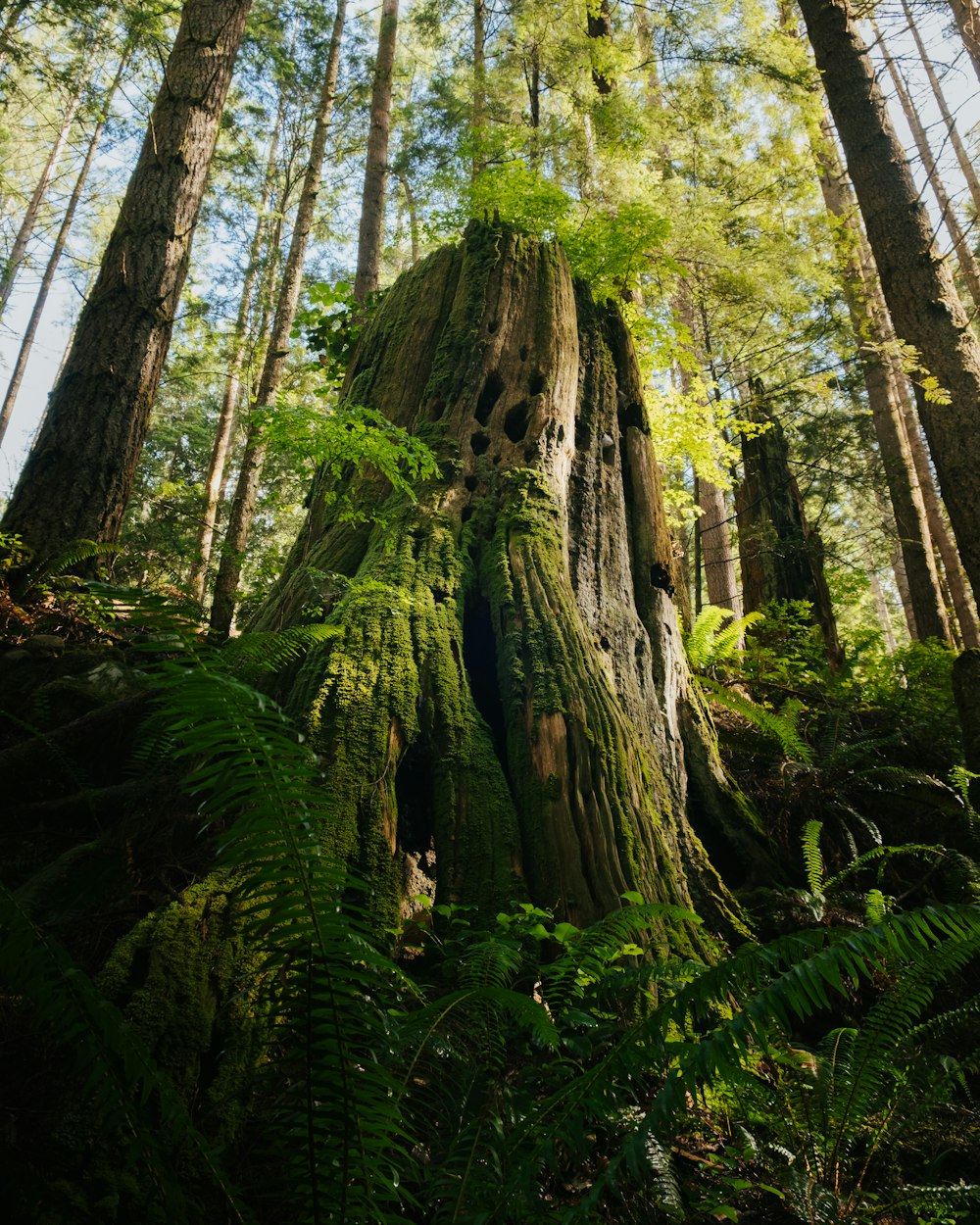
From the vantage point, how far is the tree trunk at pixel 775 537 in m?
8.82

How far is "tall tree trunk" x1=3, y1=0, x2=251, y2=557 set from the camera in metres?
5.01

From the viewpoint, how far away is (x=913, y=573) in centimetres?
929

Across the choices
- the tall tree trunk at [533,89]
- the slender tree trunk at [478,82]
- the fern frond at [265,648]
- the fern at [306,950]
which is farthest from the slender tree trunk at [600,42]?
the fern at [306,950]

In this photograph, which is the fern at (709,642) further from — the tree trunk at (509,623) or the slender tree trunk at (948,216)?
the slender tree trunk at (948,216)

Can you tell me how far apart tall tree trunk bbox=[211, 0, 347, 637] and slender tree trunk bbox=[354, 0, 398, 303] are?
142 cm

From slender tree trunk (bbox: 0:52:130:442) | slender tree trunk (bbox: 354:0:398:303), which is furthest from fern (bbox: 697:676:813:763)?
slender tree trunk (bbox: 0:52:130:442)

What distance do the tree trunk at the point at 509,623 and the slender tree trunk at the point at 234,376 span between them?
23.1ft

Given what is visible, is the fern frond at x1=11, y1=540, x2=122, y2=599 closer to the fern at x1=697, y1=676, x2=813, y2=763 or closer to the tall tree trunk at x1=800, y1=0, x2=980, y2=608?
the fern at x1=697, y1=676, x2=813, y2=763

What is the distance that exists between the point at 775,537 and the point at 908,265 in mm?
3788

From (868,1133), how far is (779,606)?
21.9 feet

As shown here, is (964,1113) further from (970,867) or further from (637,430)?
(637,430)

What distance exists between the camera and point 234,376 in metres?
13.4

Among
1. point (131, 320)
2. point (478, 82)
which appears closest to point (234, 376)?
point (478, 82)

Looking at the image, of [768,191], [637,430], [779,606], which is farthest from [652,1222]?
[768,191]
